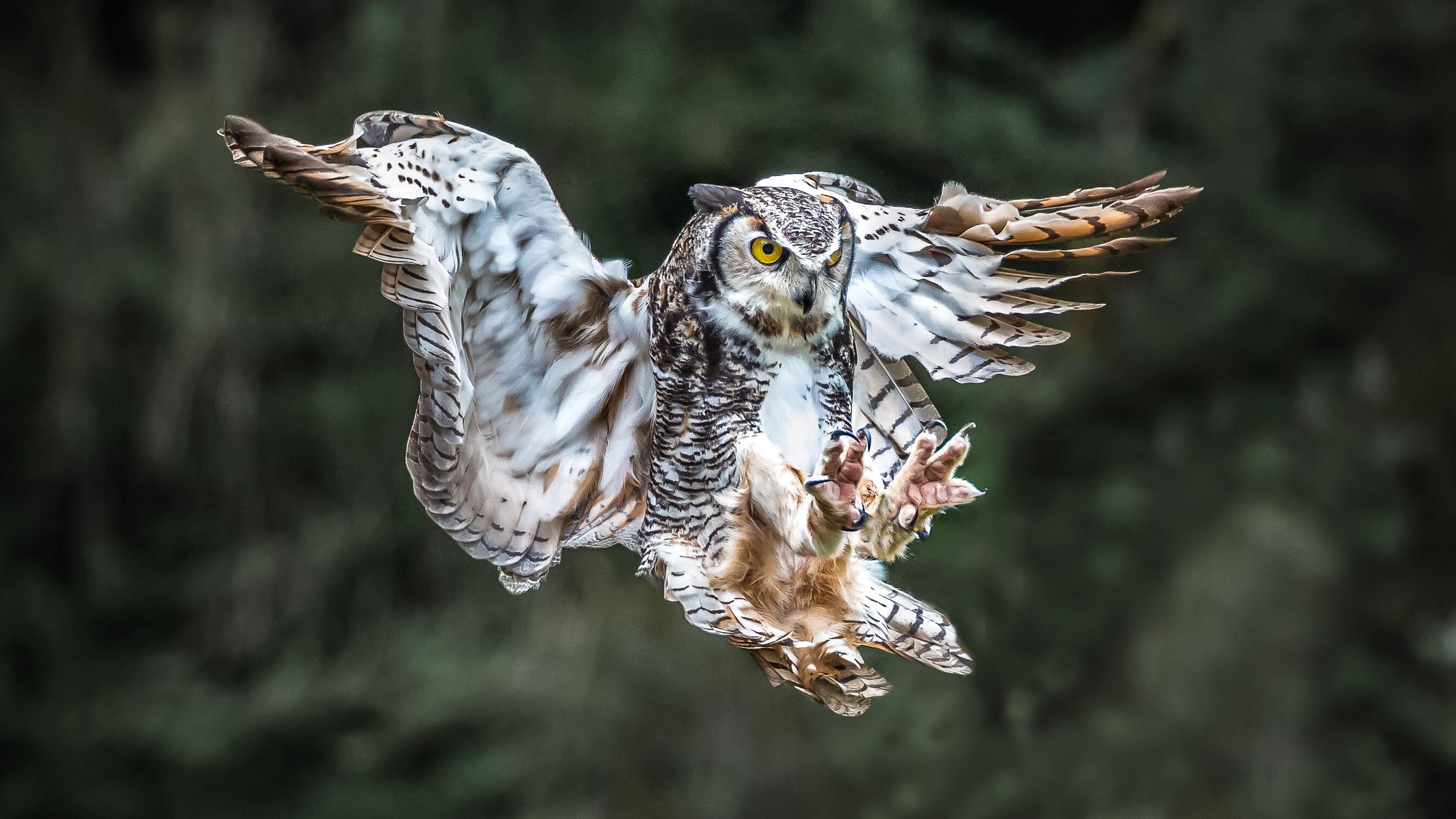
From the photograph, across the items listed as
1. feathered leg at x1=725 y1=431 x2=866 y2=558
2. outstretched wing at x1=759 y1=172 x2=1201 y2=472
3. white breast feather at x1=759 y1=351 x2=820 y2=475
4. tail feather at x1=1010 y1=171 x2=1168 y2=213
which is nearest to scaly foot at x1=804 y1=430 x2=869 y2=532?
feathered leg at x1=725 y1=431 x2=866 y2=558

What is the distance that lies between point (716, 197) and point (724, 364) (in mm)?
256

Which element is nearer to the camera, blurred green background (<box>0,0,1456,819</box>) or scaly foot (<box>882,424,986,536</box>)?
scaly foot (<box>882,424,986,536</box>)

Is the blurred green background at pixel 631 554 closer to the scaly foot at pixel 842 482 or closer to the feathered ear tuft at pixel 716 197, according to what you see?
the feathered ear tuft at pixel 716 197

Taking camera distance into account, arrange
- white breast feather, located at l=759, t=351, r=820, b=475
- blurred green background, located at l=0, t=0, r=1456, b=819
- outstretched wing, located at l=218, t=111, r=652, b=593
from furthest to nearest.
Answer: blurred green background, located at l=0, t=0, r=1456, b=819, white breast feather, located at l=759, t=351, r=820, b=475, outstretched wing, located at l=218, t=111, r=652, b=593

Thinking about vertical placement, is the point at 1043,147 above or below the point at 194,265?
above

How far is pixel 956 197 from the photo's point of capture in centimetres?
191

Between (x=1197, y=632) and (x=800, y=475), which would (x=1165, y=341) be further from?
(x=800, y=475)

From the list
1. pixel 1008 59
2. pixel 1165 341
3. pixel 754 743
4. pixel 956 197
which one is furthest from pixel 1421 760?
pixel 956 197

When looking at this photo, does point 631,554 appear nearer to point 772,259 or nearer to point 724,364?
point 724,364

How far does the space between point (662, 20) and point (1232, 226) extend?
2.38 m

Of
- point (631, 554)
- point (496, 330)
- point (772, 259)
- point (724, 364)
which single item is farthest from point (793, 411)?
point (631, 554)

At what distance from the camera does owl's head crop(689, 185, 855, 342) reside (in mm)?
1761

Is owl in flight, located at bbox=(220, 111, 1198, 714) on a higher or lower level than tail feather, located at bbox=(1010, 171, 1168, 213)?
lower

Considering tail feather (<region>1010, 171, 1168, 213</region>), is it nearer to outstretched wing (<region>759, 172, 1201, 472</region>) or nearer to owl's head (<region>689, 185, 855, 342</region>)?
outstretched wing (<region>759, 172, 1201, 472</region>)
